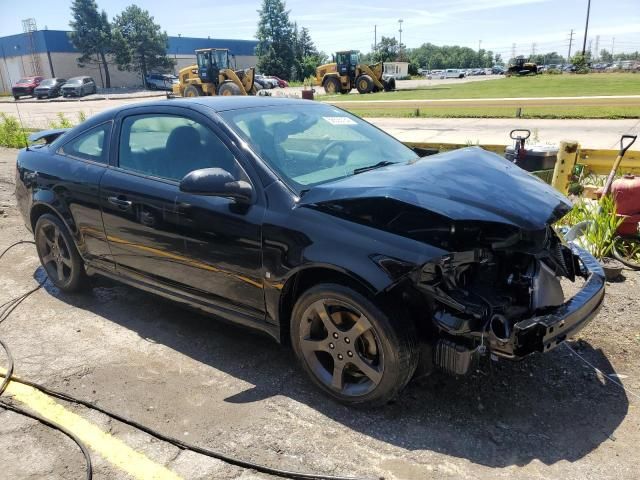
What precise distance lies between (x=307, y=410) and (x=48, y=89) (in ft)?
150

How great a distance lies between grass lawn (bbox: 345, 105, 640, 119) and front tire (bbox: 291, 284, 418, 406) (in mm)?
15244

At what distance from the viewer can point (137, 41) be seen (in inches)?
2318

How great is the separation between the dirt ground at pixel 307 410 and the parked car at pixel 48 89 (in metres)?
43.7

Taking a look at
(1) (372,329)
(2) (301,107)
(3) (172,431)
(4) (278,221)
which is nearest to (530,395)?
(1) (372,329)

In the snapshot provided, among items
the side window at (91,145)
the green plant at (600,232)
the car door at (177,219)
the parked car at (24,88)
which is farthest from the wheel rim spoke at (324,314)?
the parked car at (24,88)

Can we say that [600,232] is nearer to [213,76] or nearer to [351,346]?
[351,346]

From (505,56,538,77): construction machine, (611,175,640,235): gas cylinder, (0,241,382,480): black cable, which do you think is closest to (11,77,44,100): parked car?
(505,56,538,77): construction machine

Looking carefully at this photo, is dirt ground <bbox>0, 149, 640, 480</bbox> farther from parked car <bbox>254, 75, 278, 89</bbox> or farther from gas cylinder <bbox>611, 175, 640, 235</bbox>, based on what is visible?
parked car <bbox>254, 75, 278, 89</bbox>

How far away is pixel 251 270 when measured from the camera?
3.15m

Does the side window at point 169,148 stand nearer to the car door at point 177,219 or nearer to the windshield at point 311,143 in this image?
the car door at point 177,219

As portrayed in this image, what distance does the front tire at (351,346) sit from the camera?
2.70 m

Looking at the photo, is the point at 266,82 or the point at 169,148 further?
the point at 266,82

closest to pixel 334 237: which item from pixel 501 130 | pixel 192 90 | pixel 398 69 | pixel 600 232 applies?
pixel 600 232

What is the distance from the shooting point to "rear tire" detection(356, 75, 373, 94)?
3225 centimetres
